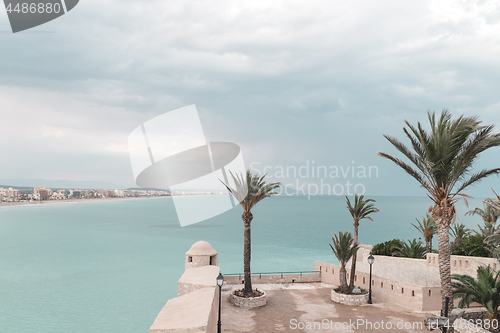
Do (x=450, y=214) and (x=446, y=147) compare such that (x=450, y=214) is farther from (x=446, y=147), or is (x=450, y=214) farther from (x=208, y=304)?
(x=208, y=304)

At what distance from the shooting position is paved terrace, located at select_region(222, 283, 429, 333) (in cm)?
1382

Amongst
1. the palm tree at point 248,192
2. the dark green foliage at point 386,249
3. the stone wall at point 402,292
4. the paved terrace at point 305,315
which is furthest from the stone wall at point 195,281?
the dark green foliage at point 386,249

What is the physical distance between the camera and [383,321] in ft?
47.9

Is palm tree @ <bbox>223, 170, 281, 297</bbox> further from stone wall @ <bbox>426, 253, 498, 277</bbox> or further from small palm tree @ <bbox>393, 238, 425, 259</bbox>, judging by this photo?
small palm tree @ <bbox>393, 238, 425, 259</bbox>

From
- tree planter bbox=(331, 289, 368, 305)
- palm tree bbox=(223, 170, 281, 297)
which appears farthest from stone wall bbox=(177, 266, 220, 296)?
tree planter bbox=(331, 289, 368, 305)

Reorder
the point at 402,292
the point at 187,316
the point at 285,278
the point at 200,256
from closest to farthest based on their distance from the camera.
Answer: the point at 187,316 → the point at 402,292 → the point at 200,256 → the point at 285,278

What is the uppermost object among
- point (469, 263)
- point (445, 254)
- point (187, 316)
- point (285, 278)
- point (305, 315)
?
point (445, 254)

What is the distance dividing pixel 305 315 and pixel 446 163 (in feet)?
29.8

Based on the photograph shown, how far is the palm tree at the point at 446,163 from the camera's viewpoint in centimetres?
1128

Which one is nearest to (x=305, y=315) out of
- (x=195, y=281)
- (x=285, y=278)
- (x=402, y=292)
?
(x=402, y=292)

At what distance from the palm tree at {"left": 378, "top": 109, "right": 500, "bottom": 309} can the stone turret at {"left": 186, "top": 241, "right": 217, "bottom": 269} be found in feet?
37.9

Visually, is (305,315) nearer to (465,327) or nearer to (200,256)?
(465,327)

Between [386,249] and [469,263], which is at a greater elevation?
[469,263]

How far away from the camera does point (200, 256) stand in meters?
18.6
